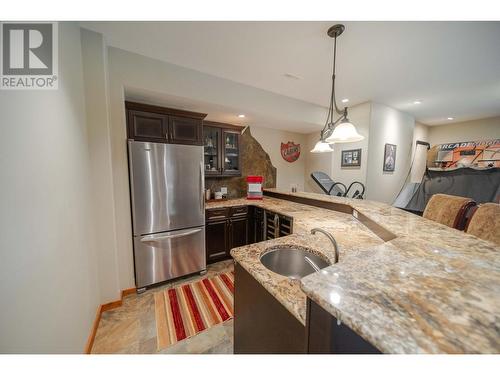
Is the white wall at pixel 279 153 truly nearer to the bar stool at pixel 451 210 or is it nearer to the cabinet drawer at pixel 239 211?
the cabinet drawer at pixel 239 211

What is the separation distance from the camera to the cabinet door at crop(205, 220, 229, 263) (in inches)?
102

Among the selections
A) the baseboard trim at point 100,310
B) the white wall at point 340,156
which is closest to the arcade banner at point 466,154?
the white wall at point 340,156

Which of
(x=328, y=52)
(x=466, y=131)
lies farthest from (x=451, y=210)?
(x=466, y=131)

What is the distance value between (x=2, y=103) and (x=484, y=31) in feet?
11.3

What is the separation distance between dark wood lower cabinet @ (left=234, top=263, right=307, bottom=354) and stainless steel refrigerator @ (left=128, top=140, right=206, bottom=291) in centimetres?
140

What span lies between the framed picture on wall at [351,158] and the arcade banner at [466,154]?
1.89 metres

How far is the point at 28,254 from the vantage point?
2.66ft

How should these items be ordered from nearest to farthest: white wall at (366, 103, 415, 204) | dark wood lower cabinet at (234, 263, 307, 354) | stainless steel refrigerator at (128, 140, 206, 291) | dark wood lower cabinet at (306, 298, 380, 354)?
dark wood lower cabinet at (306, 298, 380, 354)
dark wood lower cabinet at (234, 263, 307, 354)
stainless steel refrigerator at (128, 140, 206, 291)
white wall at (366, 103, 415, 204)

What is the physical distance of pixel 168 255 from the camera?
85.7 inches

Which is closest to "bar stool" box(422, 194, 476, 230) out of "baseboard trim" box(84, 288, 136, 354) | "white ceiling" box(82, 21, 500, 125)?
"white ceiling" box(82, 21, 500, 125)

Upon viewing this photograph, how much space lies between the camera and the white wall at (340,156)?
10.9 ft

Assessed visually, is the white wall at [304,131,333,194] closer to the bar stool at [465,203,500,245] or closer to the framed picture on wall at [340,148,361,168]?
the framed picture on wall at [340,148,361,168]
